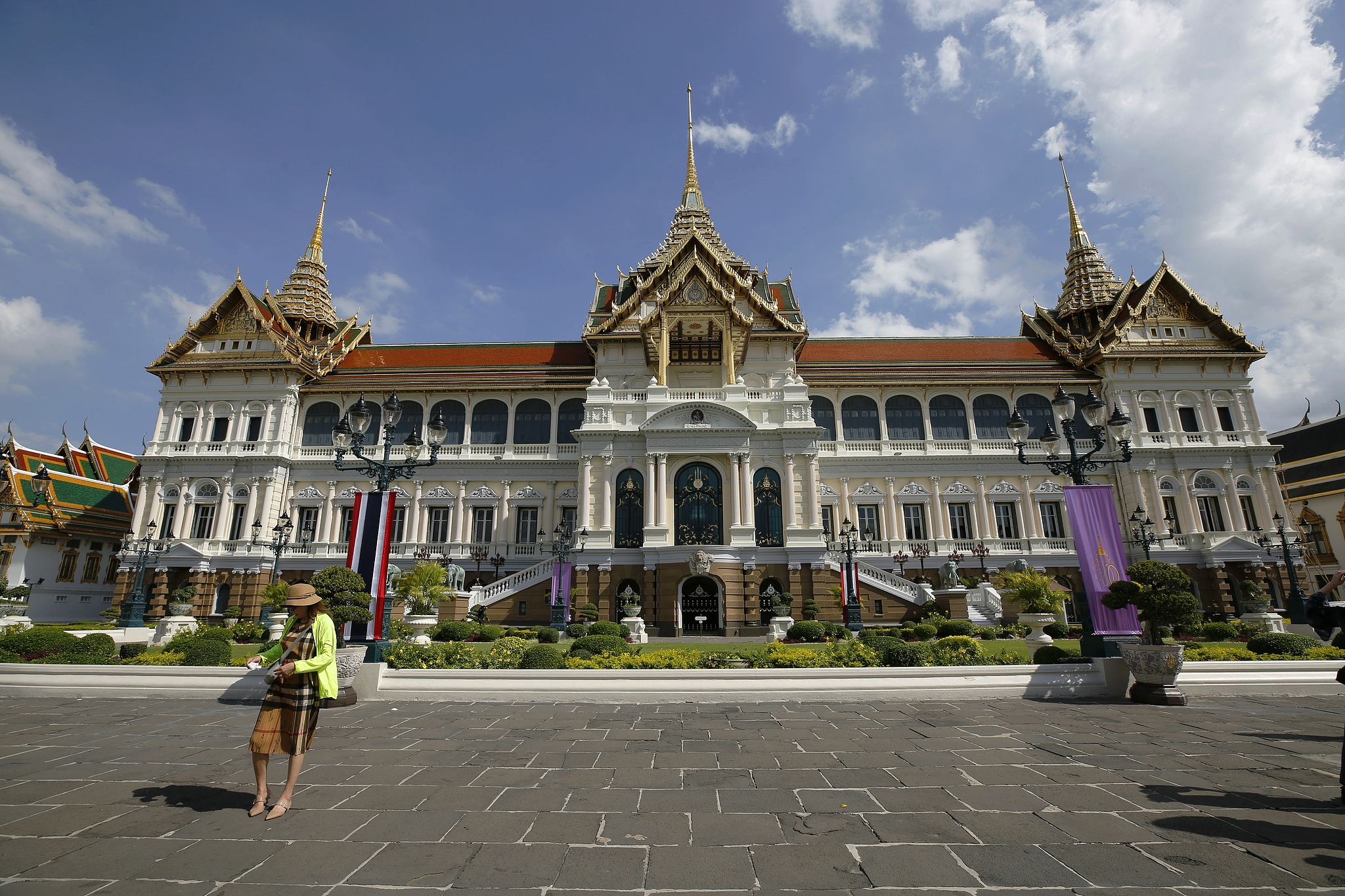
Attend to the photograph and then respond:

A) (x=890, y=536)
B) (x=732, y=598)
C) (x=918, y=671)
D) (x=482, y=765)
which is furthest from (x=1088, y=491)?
(x=890, y=536)

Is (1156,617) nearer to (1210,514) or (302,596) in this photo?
(302,596)

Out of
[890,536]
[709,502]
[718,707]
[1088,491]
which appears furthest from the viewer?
[890,536]

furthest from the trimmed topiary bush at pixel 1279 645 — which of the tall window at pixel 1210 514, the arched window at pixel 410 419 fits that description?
the arched window at pixel 410 419

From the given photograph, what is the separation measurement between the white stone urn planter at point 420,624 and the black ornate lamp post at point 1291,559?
1006 inches

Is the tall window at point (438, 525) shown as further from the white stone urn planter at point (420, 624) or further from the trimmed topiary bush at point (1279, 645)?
the trimmed topiary bush at point (1279, 645)

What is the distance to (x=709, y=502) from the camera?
85.4 feet

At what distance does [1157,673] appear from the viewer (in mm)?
9688

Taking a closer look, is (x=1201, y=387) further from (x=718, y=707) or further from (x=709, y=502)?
(x=718, y=707)

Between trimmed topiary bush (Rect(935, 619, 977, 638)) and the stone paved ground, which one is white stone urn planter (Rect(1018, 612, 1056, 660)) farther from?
the stone paved ground

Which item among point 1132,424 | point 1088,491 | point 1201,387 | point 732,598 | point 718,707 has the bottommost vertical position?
point 718,707

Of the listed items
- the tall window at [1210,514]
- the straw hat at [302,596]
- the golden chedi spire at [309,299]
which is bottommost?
the straw hat at [302,596]

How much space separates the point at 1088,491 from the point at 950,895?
10729 millimetres

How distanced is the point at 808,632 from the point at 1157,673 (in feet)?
34.8

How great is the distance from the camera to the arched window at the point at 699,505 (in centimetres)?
2566
